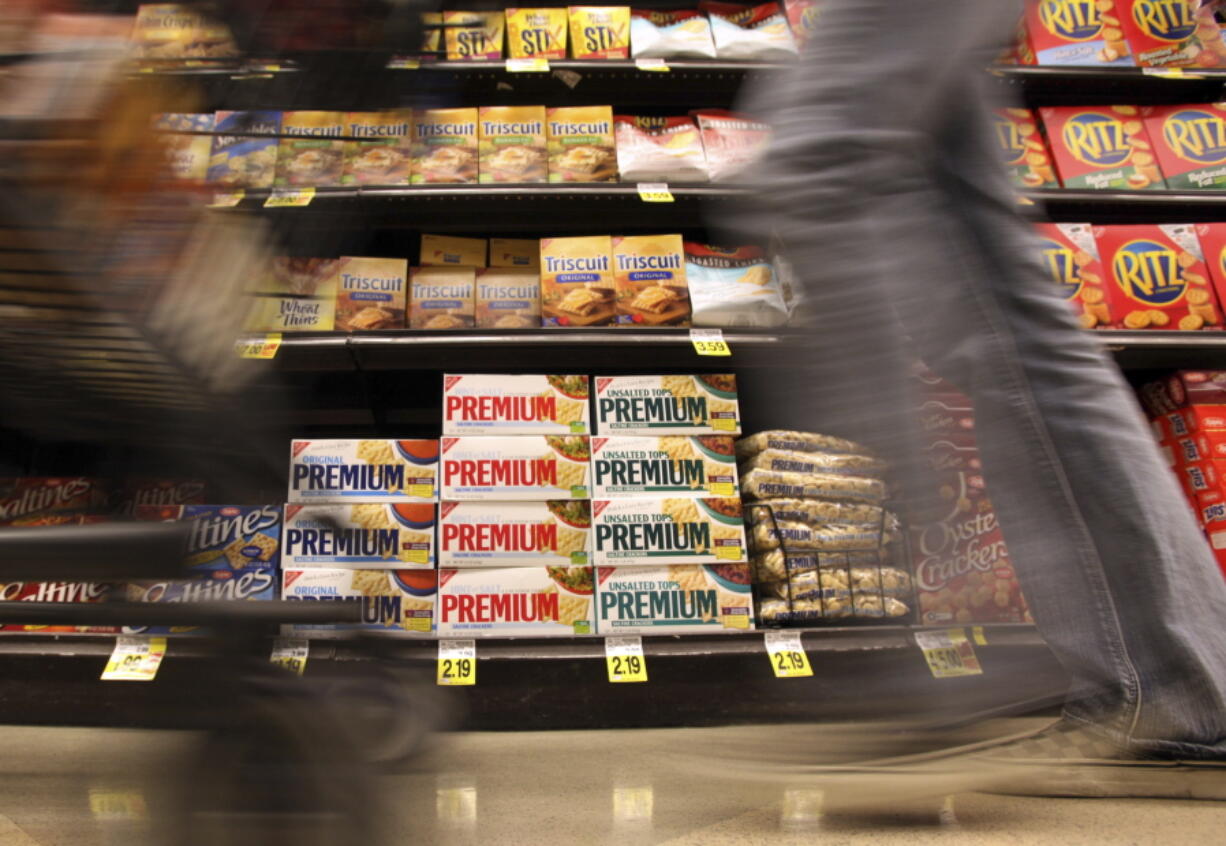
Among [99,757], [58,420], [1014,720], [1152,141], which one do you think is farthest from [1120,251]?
[99,757]

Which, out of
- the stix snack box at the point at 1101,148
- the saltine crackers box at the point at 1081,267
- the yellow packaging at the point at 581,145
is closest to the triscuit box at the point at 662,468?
the yellow packaging at the point at 581,145

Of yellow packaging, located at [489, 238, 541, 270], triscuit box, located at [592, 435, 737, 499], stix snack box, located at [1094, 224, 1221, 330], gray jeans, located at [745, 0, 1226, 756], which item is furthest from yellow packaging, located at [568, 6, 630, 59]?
gray jeans, located at [745, 0, 1226, 756]

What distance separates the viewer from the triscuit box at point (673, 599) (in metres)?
1.61

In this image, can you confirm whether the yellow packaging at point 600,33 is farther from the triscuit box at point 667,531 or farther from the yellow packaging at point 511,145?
the triscuit box at point 667,531

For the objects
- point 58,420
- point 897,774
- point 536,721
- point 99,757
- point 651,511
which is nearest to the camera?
point 897,774

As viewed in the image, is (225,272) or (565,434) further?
(565,434)

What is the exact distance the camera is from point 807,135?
692mm

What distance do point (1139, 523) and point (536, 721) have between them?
1146mm

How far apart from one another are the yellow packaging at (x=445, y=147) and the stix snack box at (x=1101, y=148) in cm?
176

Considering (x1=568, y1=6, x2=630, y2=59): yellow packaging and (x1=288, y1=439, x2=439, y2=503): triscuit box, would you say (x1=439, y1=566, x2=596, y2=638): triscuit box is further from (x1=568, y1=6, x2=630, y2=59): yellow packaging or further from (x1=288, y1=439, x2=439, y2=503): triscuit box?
(x1=568, y1=6, x2=630, y2=59): yellow packaging

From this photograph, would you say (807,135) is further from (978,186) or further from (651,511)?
(651,511)

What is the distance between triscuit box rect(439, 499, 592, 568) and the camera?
64.1 inches

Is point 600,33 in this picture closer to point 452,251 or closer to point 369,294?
point 452,251

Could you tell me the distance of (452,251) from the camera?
2.07 meters
